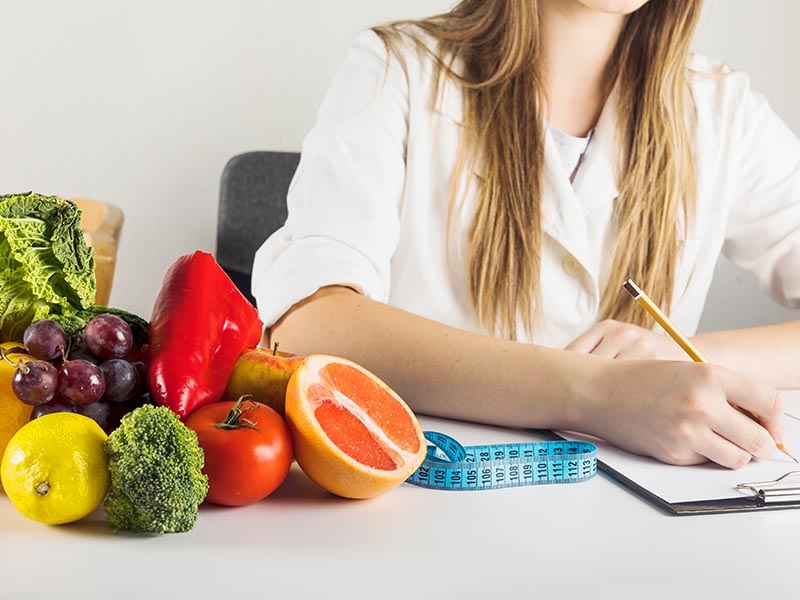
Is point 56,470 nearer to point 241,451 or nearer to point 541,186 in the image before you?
point 241,451

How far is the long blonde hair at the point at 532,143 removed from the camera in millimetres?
1493

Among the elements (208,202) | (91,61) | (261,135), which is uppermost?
(91,61)

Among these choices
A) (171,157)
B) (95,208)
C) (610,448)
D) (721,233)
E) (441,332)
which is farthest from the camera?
(171,157)

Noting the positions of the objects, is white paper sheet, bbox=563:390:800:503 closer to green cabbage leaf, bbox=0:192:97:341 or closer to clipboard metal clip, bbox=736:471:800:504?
clipboard metal clip, bbox=736:471:800:504

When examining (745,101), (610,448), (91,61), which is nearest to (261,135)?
(91,61)

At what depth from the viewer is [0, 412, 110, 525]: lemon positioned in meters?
0.65

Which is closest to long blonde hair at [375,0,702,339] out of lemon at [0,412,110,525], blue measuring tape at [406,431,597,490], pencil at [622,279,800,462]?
pencil at [622,279,800,462]

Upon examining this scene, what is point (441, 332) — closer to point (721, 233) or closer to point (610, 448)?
point (610, 448)

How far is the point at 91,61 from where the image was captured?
240cm

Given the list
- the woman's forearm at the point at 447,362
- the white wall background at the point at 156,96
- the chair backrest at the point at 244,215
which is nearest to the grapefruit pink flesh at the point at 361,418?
the woman's forearm at the point at 447,362

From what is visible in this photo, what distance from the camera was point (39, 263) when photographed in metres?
0.77

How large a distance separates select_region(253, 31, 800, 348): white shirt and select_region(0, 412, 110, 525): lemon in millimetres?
573

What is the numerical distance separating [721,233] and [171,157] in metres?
1.37

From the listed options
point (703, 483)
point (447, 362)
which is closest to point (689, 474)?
point (703, 483)
